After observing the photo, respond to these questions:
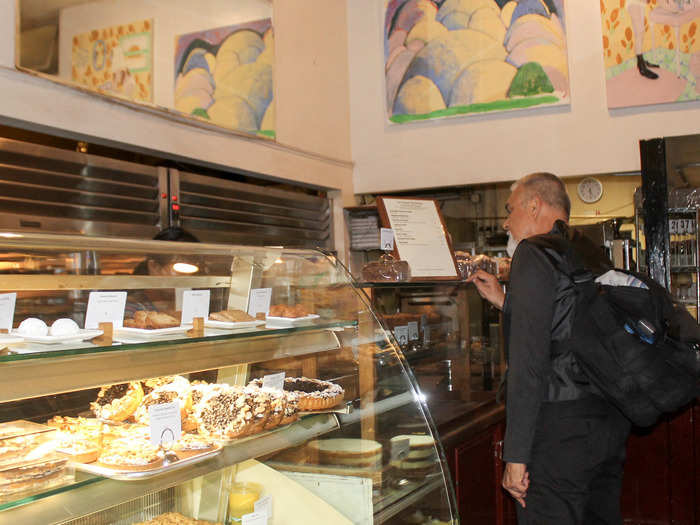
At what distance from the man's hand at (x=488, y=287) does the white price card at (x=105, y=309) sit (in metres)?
1.62

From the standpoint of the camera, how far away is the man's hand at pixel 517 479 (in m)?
2.27

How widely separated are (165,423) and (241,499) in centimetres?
52

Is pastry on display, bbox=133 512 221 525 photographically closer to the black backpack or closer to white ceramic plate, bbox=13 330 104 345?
white ceramic plate, bbox=13 330 104 345

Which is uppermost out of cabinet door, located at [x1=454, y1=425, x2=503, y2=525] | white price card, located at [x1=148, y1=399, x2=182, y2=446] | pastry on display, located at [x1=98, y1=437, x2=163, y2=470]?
white price card, located at [x1=148, y1=399, x2=182, y2=446]

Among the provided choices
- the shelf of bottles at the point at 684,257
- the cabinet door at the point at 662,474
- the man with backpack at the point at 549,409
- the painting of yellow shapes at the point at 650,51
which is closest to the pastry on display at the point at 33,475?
the man with backpack at the point at 549,409

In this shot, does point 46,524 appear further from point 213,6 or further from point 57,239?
point 213,6

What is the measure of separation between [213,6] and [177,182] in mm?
1198

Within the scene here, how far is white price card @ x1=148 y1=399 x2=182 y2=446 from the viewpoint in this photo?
1.65 meters

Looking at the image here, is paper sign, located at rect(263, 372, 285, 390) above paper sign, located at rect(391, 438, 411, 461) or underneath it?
above

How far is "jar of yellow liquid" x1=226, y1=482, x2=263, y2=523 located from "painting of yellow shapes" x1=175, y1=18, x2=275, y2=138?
2.34 metres

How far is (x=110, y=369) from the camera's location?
4.86ft

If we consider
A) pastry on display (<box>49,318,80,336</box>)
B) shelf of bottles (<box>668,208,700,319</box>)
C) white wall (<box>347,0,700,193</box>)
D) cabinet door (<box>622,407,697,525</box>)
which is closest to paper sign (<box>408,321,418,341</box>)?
pastry on display (<box>49,318,80,336</box>)

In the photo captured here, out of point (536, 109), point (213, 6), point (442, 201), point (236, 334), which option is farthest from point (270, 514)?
point (442, 201)

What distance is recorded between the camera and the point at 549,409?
2.31 m
